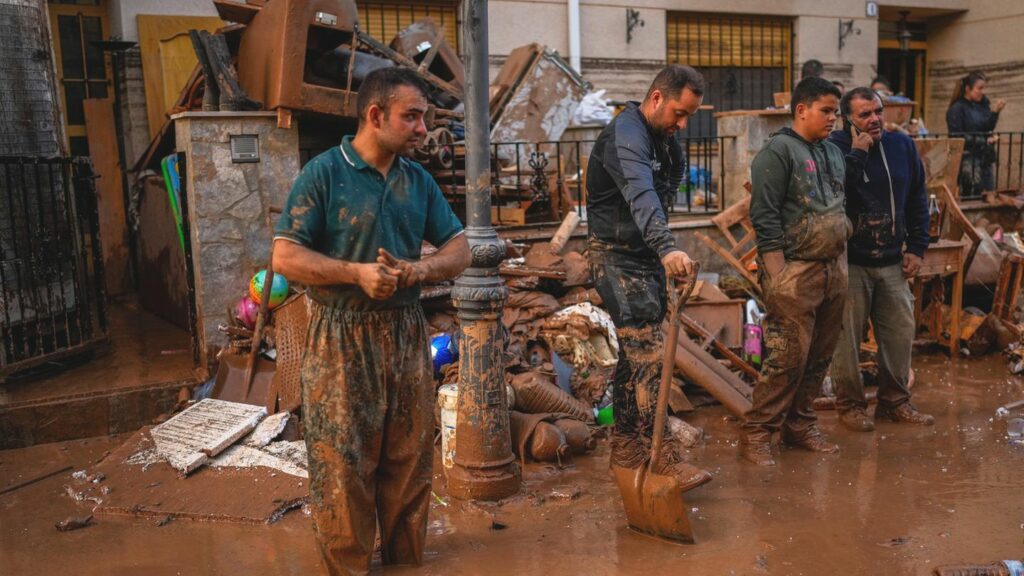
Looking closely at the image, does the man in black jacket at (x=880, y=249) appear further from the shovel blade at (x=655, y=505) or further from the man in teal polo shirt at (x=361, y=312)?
the man in teal polo shirt at (x=361, y=312)

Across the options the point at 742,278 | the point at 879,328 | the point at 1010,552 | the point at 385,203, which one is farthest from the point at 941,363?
the point at 385,203

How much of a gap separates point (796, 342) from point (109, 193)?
7.66 metres

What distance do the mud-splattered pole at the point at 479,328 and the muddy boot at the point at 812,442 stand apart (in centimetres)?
183

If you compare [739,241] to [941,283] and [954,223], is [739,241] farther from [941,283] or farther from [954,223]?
[954,223]

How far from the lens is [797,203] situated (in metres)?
5.23

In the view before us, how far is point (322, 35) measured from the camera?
714 cm

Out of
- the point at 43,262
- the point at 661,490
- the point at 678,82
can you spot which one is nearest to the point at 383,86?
the point at 678,82

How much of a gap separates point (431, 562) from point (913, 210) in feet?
13.0

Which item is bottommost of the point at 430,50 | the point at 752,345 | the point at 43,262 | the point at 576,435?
the point at 576,435

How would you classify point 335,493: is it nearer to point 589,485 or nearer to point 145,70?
point 589,485

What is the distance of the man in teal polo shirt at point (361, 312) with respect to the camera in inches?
137

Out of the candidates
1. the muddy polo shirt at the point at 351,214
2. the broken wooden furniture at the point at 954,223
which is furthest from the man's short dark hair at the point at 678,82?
the broken wooden furniture at the point at 954,223

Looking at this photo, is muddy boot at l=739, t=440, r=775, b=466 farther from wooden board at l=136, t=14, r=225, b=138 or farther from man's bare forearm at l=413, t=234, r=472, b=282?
wooden board at l=136, t=14, r=225, b=138

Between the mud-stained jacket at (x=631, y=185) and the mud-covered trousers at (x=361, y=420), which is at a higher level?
the mud-stained jacket at (x=631, y=185)
